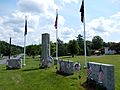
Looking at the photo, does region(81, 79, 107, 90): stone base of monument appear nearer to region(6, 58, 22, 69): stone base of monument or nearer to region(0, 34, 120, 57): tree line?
region(6, 58, 22, 69): stone base of monument

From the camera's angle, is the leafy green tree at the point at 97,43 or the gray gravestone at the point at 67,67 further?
the leafy green tree at the point at 97,43

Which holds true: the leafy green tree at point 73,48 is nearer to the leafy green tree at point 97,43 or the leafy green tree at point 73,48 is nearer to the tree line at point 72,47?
the tree line at point 72,47

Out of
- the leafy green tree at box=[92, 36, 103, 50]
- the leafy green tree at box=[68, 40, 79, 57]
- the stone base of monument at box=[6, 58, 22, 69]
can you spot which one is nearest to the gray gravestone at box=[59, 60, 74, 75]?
the stone base of monument at box=[6, 58, 22, 69]

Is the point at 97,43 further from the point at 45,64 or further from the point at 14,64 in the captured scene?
the point at 45,64

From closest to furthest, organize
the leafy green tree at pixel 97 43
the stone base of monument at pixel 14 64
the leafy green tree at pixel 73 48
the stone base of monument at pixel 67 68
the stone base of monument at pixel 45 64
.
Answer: the stone base of monument at pixel 67 68 < the stone base of monument at pixel 45 64 < the stone base of monument at pixel 14 64 < the leafy green tree at pixel 73 48 < the leafy green tree at pixel 97 43

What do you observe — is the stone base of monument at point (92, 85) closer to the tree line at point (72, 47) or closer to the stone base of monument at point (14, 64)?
the stone base of monument at point (14, 64)

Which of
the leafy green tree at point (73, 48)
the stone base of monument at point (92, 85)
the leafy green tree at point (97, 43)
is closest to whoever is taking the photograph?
the stone base of monument at point (92, 85)

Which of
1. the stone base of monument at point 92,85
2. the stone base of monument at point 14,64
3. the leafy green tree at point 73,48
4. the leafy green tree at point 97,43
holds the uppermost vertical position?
the leafy green tree at point 97,43

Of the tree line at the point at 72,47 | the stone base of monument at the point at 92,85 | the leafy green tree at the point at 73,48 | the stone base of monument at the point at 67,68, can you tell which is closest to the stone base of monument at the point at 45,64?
the stone base of monument at the point at 67,68

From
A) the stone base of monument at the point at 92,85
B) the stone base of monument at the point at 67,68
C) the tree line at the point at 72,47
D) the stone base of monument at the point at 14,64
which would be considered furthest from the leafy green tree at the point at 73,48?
the stone base of monument at the point at 92,85

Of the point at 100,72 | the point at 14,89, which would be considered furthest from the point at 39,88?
the point at 100,72

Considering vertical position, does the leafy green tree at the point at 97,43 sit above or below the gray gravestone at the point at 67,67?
above

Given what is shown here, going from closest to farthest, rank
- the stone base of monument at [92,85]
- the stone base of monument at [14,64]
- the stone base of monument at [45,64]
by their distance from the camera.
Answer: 1. the stone base of monument at [92,85]
2. the stone base of monument at [45,64]
3. the stone base of monument at [14,64]

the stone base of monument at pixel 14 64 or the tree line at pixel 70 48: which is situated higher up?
the tree line at pixel 70 48
